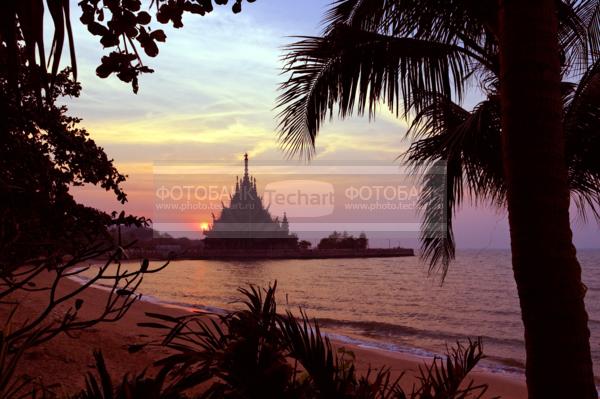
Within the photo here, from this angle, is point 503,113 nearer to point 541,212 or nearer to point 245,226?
point 541,212

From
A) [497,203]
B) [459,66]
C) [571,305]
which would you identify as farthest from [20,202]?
[497,203]

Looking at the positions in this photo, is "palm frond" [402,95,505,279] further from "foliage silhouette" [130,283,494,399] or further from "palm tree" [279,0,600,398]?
"foliage silhouette" [130,283,494,399]

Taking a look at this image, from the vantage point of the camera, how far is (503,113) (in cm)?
298

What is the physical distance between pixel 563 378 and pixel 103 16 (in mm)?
2625

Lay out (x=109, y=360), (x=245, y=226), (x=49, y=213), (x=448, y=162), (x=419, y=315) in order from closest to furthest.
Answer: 1. (x=49, y=213)
2. (x=448, y=162)
3. (x=109, y=360)
4. (x=419, y=315)
5. (x=245, y=226)

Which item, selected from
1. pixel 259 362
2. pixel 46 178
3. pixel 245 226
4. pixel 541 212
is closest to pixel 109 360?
pixel 46 178

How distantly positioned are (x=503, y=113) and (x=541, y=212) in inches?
25.2

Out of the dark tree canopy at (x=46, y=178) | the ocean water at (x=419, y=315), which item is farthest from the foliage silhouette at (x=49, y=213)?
the ocean water at (x=419, y=315)

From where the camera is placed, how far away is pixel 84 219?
4562 millimetres

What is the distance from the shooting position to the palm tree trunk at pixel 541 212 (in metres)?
2.62

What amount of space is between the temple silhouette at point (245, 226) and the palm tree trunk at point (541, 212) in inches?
3695

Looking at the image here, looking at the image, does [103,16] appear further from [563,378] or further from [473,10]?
[473,10]

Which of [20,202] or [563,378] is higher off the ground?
[20,202]

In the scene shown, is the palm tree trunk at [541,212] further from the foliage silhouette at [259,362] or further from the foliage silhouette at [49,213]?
the foliage silhouette at [49,213]
